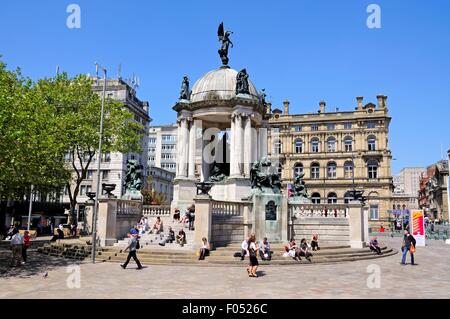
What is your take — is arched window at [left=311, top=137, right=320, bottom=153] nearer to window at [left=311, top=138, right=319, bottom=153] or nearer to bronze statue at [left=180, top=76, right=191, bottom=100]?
window at [left=311, top=138, right=319, bottom=153]

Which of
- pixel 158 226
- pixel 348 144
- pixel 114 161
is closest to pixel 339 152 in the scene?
pixel 348 144

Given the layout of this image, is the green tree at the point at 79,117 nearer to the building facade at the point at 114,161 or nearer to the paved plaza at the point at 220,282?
the paved plaza at the point at 220,282

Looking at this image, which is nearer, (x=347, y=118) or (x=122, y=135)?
(x=122, y=135)

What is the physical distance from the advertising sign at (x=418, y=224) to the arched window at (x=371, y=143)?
134 ft

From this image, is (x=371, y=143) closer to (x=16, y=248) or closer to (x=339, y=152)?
(x=339, y=152)

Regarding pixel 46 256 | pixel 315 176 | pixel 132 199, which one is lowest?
pixel 46 256

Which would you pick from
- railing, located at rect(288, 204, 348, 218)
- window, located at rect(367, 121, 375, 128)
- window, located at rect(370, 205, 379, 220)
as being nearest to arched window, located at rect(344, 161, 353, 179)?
window, located at rect(370, 205, 379, 220)

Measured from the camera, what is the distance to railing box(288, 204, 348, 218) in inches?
1051

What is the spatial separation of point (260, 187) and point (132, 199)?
9803 millimetres

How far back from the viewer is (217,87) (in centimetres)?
3247
